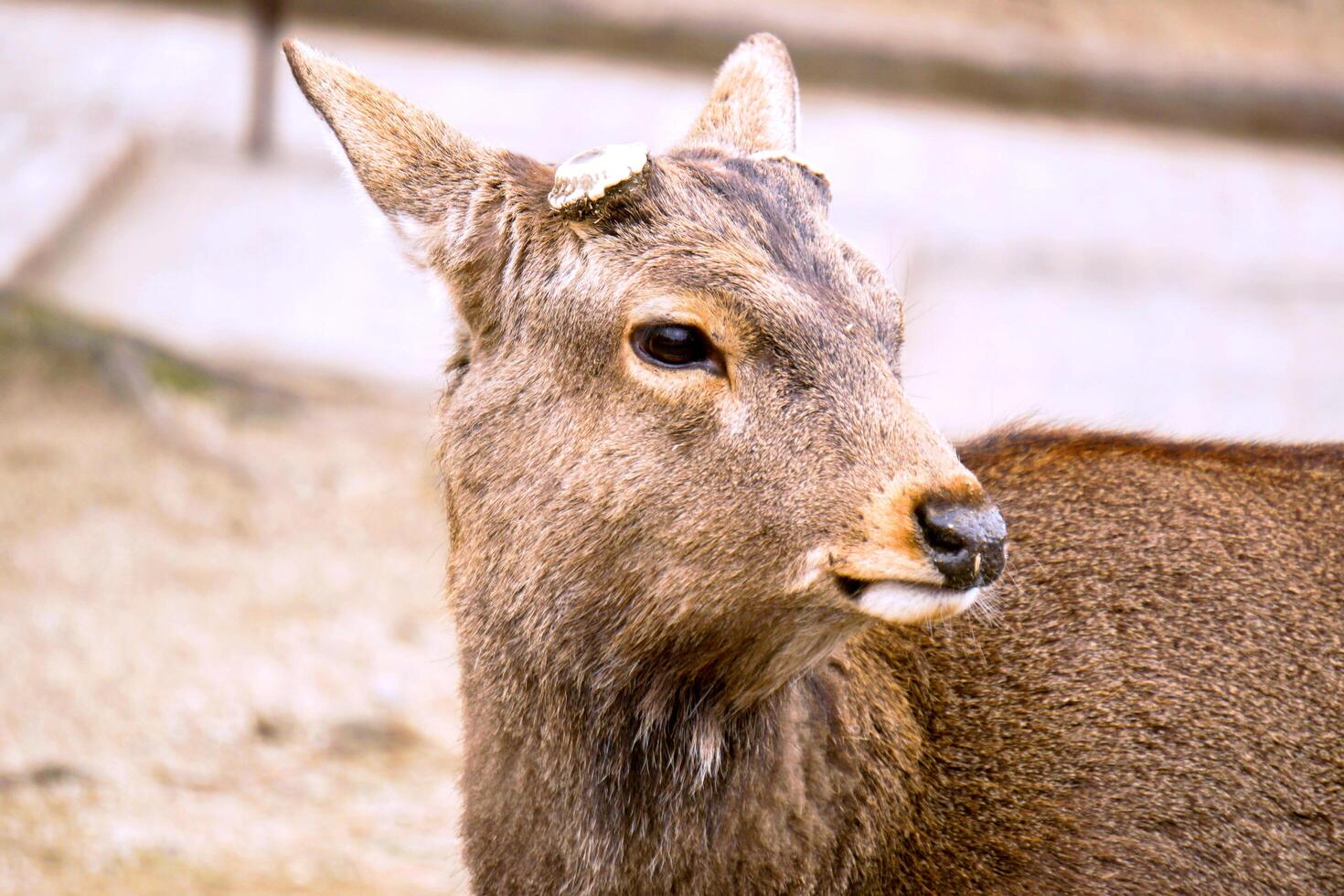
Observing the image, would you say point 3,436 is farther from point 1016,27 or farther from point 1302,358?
point 1302,358

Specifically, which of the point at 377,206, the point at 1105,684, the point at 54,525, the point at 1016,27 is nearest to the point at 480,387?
the point at 377,206

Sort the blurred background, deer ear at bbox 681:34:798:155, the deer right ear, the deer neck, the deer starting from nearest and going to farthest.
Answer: the deer
the deer neck
the deer right ear
deer ear at bbox 681:34:798:155
the blurred background

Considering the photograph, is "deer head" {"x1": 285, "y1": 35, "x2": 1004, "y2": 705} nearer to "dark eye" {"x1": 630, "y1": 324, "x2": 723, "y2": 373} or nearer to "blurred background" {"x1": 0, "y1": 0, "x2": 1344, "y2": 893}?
"dark eye" {"x1": 630, "y1": 324, "x2": 723, "y2": 373}

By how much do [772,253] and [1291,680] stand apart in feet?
5.61

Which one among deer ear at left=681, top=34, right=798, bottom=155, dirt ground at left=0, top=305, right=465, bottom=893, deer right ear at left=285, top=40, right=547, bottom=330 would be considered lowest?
dirt ground at left=0, top=305, right=465, bottom=893

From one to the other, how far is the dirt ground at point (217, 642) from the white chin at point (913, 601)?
1499mm

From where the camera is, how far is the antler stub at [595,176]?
11.7 ft

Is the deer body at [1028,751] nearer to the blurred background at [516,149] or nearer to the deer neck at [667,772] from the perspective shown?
the deer neck at [667,772]

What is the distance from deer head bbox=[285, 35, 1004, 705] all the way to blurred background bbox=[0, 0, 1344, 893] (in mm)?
4420

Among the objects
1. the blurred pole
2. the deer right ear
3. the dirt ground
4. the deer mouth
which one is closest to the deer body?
the deer mouth

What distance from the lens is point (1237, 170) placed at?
11508 mm

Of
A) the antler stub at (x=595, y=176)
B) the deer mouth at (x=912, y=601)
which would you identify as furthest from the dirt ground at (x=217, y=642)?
the deer mouth at (x=912, y=601)

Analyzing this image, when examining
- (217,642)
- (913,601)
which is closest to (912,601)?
(913,601)

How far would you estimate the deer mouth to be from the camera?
9.93 ft
